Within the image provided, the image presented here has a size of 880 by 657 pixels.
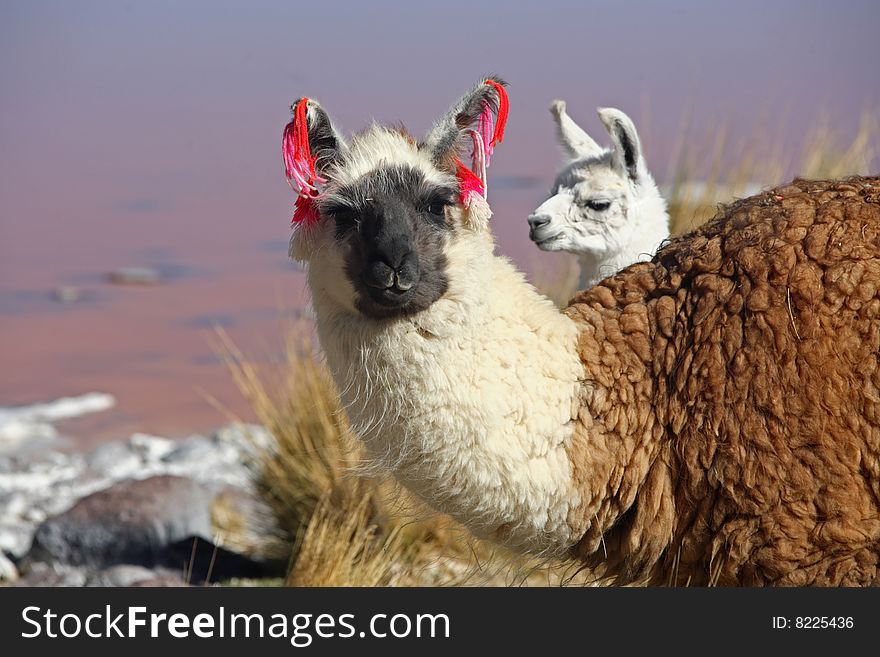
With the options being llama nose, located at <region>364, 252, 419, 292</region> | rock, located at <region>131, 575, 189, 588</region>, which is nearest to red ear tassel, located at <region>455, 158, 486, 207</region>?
llama nose, located at <region>364, 252, 419, 292</region>

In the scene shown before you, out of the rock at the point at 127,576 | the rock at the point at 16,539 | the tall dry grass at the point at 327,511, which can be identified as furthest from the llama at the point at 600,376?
the rock at the point at 16,539

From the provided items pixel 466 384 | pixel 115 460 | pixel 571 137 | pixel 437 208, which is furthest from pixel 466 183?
pixel 115 460

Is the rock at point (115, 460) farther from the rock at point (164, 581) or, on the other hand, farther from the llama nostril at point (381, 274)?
the llama nostril at point (381, 274)

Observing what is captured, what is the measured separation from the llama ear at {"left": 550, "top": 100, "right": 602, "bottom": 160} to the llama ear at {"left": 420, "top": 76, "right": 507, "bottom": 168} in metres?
2.22

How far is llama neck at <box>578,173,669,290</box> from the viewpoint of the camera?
205 inches

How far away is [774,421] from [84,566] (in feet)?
17.2

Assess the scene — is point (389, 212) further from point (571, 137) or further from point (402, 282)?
point (571, 137)

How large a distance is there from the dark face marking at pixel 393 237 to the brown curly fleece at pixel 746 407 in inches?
25.9

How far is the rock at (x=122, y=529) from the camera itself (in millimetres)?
7016

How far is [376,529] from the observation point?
613cm

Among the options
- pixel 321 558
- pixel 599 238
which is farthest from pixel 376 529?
pixel 599 238

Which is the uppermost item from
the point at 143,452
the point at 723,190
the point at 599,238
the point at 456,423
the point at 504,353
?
the point at 723,190
